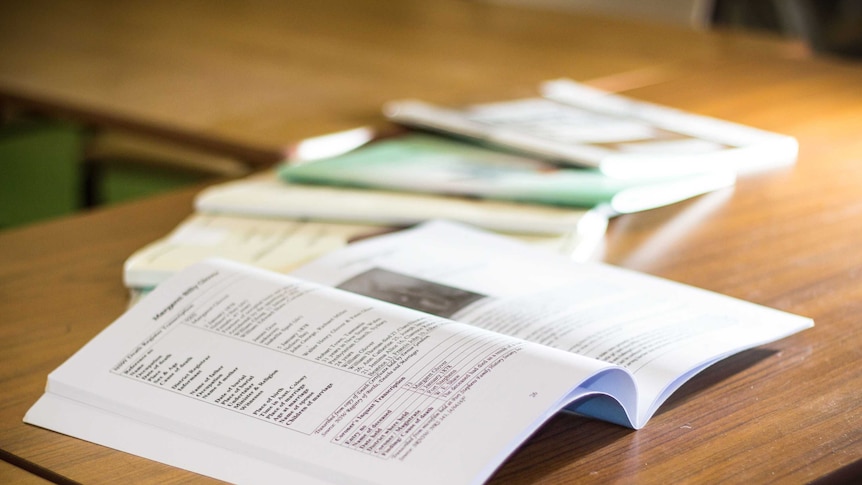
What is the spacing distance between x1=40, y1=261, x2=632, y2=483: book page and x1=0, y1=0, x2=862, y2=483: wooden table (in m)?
0.03

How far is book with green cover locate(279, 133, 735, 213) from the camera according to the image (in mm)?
920

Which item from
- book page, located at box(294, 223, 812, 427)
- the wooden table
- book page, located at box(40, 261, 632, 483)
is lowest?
the wooden table

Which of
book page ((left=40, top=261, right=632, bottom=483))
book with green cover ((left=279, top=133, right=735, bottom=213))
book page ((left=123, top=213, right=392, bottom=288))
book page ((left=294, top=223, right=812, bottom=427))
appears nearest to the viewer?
book page ((left=40, top=261, right=632, bottom=483))

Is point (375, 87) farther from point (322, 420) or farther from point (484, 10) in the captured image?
point (322, 420)

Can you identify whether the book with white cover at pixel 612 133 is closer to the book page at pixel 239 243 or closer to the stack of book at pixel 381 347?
the stack of book at pixel 381 347

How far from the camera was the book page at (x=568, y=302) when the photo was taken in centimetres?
63

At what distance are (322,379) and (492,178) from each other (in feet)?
1.39

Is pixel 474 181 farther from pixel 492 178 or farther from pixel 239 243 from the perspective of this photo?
pixel 239 243


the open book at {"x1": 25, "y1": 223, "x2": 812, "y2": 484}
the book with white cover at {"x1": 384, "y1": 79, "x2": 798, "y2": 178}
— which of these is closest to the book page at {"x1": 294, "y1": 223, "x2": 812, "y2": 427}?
the open book at {"x1": 25, "y1": 223, "x2": 812, "y2": 484}

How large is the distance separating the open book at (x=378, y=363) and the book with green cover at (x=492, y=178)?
17cm

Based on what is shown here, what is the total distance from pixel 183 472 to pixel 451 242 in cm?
34

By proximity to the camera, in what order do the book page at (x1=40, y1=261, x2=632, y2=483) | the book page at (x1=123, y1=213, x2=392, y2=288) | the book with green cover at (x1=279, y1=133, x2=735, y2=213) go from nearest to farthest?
1. the book page at (x1=40, y1=261, x2=632, y2=483)
2. the book page at (x1=123, y1=213, x2=392, y2=288)
3. the book with green cover at (x1=279, y1=133, x2=735, y2=213)

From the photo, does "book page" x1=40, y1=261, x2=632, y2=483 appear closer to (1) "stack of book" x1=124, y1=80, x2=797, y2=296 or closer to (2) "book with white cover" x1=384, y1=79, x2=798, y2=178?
(1) "stack of book" x1=124, y1=80, x2=797, y2=296

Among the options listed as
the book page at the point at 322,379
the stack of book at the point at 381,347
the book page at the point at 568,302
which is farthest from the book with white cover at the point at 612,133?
the book page at the point at 322,379
